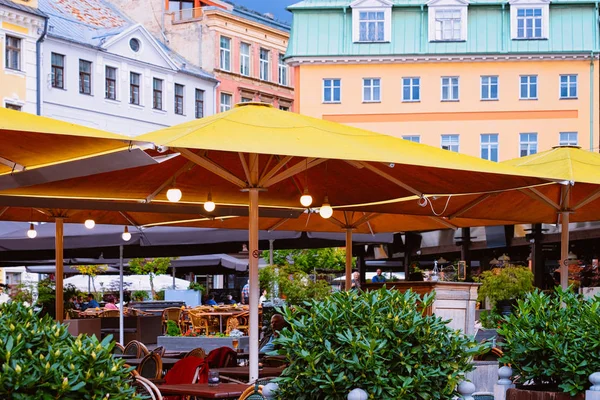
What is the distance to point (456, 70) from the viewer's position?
5456 centimetres

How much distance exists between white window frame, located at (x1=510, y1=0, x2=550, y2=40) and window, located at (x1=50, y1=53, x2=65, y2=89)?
21.5 m

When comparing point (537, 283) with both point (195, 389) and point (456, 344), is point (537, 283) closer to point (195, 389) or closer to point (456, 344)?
point (195, 389)

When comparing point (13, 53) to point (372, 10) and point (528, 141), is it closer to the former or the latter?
point (372, 10)

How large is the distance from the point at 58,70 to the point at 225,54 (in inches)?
570

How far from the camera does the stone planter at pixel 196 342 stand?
1875cm

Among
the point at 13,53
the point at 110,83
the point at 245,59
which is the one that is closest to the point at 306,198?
the point at 13,53

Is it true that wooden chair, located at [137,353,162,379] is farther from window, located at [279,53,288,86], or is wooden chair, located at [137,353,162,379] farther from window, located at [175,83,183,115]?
window, located at [279,53,288,86]

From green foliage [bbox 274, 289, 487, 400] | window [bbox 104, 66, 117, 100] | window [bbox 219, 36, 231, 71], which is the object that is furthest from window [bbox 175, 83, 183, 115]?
green foliage [bbox 274, 289, 487, 400]

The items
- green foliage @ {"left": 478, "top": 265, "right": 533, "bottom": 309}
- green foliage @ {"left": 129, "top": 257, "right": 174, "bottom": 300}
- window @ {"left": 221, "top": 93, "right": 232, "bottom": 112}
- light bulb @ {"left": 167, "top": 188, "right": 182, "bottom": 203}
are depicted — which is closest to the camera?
light bulb @ {"left": 167, "top": 188, "right": 182, "bottom": 203}

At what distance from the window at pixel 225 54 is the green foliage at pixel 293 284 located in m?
44.1

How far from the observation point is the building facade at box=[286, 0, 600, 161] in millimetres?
53875

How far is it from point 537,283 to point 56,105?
3179 centimetres

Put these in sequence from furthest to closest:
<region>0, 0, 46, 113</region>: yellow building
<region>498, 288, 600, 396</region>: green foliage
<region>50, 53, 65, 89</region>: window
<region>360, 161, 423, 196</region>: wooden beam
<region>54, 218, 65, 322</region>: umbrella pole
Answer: <region>50, 53, 65, 89</region>: window, <region>0, 0, 46, 113</region>: yellow building, <region>54, 218, 65, 322</region>: umbrella pole, <region>360, 161, 423, 196</region>: wooden beam, <region>498, 288, 600, 396</region>: green foliage

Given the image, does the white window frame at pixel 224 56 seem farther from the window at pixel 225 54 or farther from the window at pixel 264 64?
the window at pixel 264 64
